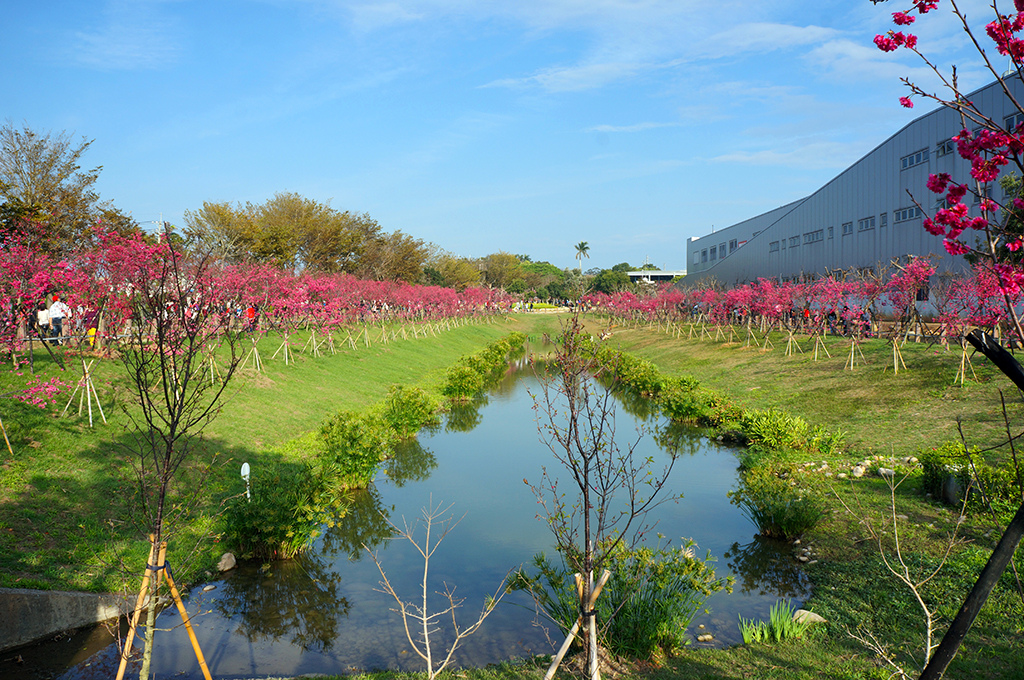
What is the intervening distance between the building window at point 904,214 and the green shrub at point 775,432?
68.5 feet

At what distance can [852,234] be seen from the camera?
36.7m

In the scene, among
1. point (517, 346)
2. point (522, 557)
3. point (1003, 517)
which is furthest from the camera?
point (517, 346)

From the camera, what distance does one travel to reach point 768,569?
9055 mm

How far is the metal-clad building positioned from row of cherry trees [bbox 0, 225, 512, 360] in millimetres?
23469

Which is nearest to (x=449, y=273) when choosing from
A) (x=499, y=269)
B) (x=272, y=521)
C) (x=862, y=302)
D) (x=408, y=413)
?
(x=499, y=269)

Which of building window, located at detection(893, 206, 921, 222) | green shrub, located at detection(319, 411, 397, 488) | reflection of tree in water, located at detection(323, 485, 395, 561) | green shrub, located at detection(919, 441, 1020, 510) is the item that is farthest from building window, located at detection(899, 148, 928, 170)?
reflection of tree in water, located at detection(323, 485, 395, 561)

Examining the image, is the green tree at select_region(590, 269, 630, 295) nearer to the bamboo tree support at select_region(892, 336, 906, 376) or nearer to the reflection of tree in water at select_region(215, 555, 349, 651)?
the bamboo tree support at select_region(892, 336, 906, 376)

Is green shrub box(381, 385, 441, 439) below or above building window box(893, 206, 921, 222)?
below

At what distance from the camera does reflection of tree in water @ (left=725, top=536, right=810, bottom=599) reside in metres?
8.39

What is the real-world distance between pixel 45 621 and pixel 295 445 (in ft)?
25.8

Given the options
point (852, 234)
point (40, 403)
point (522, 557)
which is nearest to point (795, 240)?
point (852, 234)

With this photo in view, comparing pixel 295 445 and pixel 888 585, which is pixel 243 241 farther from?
pixel 888 585

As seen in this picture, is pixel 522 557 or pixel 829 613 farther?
pixel 522 557

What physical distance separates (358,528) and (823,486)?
8.19m
